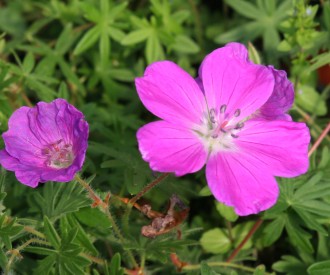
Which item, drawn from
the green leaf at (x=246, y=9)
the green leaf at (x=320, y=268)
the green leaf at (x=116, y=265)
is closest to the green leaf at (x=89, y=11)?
the green leaf at (x=246, y=9)

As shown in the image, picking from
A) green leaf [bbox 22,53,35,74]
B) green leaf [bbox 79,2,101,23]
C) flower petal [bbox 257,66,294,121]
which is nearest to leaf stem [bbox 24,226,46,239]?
flower petal [bbox 257,66,294,121]

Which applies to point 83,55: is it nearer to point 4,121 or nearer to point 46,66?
point 46,66

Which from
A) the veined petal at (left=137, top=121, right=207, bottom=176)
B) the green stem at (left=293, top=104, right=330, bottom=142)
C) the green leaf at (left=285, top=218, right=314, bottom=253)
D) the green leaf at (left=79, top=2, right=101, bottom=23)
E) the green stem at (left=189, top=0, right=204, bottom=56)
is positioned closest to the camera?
the veined petal at (left=137, top=121, right=207, bottom=176)

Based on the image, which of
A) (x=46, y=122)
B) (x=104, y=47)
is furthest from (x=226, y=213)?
(x=104, y=47)

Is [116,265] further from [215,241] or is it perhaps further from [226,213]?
[215,241]

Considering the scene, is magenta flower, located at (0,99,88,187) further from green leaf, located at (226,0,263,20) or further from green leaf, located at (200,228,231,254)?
green leaf, located at (226,0,263,20)

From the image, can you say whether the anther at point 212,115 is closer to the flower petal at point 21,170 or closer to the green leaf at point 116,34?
the flower petal at point 21,170

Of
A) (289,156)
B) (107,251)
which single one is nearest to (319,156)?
(289,156)
